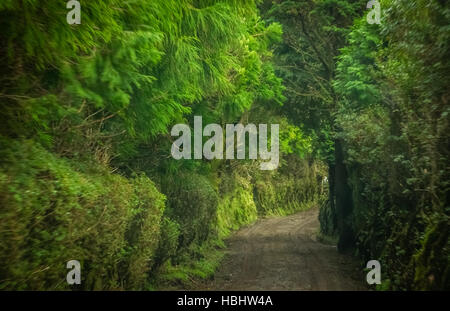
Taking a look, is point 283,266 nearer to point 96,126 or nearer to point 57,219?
point 96,126

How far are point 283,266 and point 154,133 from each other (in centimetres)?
757

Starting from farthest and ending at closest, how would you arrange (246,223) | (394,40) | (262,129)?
(246,223), (262,129), (394,40)

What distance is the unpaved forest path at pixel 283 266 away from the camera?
1156cm

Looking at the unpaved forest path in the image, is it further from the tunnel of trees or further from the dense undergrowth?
the dense undergrowth

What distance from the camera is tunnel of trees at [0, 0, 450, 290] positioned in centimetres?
534

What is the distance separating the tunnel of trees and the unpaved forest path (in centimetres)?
92

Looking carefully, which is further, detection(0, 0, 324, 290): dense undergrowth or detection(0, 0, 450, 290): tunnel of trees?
detection(0, 0, 450, 290): tunnel of trees

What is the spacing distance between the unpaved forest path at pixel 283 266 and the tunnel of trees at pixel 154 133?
0.92 metres

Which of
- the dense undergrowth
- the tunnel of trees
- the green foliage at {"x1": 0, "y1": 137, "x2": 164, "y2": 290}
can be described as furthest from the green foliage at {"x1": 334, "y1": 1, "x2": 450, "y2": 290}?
the green foliage at {"x1": 0, "y1": 137, "x2": 164, "y2": 290}

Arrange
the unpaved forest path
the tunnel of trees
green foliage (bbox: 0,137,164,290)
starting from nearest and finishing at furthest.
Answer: green foliage (bbox: 0,137,164,290) → the tunnel of trees → the unpaved forest path
